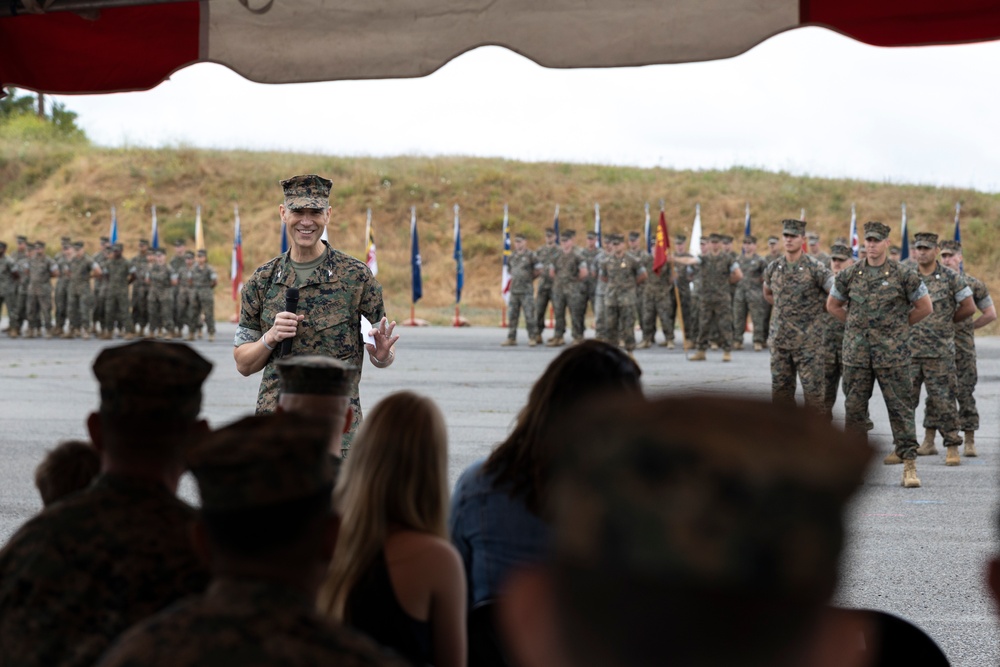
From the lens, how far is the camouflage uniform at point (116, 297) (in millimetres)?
29484

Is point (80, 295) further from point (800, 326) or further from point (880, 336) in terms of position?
point (880, 336)

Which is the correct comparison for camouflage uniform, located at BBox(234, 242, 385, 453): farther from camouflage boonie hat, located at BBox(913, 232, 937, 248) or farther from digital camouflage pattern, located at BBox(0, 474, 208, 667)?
camouflage boonie hat, located at BBox(913, 232, 937, 248)

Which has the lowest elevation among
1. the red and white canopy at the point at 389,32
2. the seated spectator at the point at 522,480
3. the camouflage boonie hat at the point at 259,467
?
the seated spectator at the point at 522,480

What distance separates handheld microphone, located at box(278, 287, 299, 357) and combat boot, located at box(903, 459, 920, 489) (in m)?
6.05

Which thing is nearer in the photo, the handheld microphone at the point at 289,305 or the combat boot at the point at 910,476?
the handheld microphone at the point at 289,305

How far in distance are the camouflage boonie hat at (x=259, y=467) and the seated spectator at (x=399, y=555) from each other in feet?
3.04

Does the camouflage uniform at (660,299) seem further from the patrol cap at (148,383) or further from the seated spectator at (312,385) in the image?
the patrol cap at (148,383)

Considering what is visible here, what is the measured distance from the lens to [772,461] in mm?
804

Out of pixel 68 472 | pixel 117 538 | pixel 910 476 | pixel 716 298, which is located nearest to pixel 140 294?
pixel 716 298

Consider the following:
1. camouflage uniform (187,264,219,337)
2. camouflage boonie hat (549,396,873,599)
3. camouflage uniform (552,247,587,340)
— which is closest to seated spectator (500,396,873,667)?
camouflage boonie hat (549,396,873,599)

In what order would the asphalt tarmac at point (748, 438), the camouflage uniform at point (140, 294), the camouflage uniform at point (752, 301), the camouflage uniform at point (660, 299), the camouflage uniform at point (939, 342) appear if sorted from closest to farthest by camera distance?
the asphalt tarmac at point (748, 438)
the camouflage uniform at point (939, 342)
the camouflage uniform at point (752, 301)
the camouflage uniform at point (660, 299)
the camouflage uniform at point (140, 294)

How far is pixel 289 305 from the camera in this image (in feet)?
15.6

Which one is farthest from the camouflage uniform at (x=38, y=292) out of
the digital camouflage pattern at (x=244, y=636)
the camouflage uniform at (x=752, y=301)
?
the digital camouflage pattern at (x=244, y=636)

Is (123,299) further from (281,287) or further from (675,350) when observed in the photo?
(281,287)
